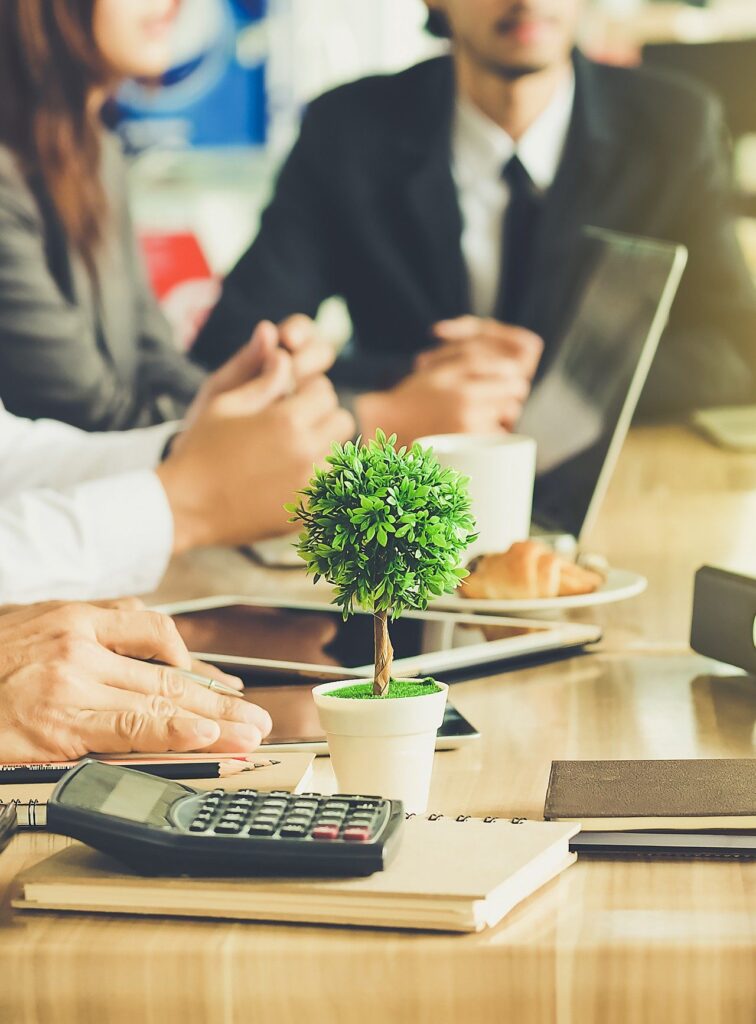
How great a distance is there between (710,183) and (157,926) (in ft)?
8.23

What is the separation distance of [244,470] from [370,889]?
78 cm

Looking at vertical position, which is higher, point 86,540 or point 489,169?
point 489,169

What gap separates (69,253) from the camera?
7.88 ft

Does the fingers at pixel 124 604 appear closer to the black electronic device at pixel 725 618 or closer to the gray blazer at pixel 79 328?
the black electronic device at pixel 725 618

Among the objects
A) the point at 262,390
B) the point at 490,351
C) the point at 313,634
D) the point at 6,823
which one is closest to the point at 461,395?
the point at 490,351

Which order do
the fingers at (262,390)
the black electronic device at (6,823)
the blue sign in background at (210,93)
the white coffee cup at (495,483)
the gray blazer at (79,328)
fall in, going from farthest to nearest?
the blue sign in background at (210,93)
the gray blazer at (79,328)
the fingers at (262,390)
the white coffee cup at (495,483)
the black electronic device at (6,823)

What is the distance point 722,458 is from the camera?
177 centimetres

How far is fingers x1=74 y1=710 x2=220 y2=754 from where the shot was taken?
659mm

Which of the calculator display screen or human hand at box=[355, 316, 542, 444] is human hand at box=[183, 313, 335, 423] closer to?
human hand at box=[355, 316, 542, 444]

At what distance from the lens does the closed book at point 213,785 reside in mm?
612

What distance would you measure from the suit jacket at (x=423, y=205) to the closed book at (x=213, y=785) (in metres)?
2.00

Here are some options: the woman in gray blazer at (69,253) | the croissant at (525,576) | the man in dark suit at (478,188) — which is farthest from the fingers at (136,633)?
the man in dark suit at (478,188)

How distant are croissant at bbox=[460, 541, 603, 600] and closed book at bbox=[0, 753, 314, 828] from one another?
1.28 feet

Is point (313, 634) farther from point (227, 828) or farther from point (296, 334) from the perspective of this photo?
point (296, 334)
